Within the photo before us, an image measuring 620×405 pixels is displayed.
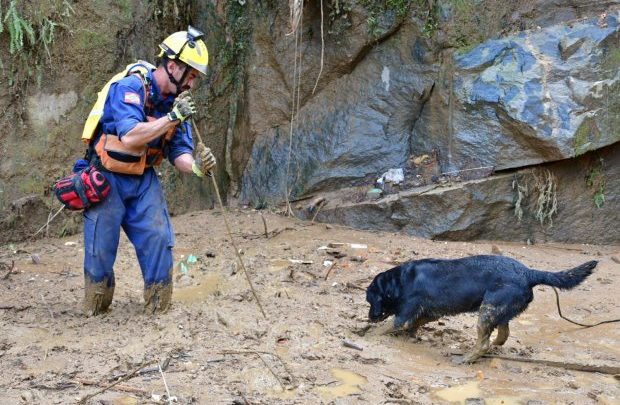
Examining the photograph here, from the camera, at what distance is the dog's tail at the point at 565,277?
6.01m

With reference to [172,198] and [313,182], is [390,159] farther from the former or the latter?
[172,198]

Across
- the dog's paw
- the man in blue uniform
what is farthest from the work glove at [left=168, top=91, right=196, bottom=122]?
the dog's paw

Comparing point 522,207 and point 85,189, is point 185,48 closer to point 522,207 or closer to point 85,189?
point 85,189

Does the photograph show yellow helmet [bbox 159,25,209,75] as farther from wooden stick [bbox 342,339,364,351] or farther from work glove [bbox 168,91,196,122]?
wooden stick [bbox 342,339,364,351]

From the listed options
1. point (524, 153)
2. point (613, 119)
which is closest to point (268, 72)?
point (524, 153)

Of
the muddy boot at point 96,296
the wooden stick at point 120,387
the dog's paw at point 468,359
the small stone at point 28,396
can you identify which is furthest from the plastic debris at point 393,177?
the small stone at point 28,396

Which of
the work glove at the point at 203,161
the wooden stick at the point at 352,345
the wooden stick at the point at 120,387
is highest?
the work glove at the point at 203,161

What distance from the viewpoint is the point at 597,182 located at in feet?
31.8

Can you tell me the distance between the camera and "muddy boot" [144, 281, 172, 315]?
21.8ft

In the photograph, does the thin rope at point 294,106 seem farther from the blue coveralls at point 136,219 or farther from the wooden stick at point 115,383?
the wooden stick at point 115,383

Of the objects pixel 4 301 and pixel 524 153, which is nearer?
pixel 4 301

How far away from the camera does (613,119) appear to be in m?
9.34

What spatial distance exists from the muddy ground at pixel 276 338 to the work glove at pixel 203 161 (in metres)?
1.20

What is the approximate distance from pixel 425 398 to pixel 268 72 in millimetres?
6401
